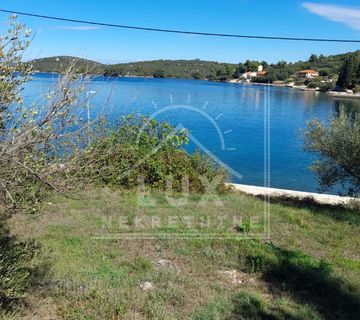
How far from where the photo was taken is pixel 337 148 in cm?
1330

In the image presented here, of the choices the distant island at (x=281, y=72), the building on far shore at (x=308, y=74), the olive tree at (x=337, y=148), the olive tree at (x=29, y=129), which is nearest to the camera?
the olive tree at (x=29, y=129)

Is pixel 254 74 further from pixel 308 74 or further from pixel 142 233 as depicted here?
pixel 142 233

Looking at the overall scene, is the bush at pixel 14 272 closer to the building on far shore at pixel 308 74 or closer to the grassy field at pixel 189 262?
the grassy field at pixel 189 262

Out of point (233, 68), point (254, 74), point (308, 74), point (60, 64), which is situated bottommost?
point (60, 64)

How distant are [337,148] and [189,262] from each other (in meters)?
7.67

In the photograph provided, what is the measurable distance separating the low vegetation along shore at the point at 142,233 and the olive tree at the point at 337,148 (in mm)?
44

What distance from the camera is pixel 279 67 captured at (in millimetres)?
175625

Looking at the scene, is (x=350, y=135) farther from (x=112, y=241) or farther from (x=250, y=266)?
(x=112, y=241)

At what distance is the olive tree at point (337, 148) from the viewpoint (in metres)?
13.0

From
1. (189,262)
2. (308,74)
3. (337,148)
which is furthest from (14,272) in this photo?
(308,74)

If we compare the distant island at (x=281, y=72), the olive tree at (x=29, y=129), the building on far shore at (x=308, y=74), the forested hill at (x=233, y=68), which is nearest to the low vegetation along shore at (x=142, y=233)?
the olive tree at (x=29, y=129)

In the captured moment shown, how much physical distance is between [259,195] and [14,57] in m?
12.1

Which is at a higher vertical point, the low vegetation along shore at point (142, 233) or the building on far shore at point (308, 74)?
the building on far shore at point (308, 74)

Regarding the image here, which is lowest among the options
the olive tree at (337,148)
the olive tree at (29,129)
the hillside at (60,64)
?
the olive tree at (337,148)
